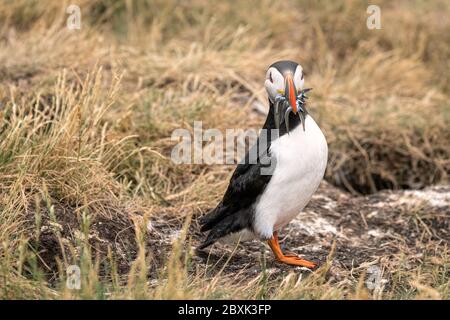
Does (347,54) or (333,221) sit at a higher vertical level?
(347,54)

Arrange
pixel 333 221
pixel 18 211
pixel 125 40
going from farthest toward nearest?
pixel 125 40
pixel 333 221
pixel 18 211

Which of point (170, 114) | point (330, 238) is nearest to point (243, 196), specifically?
point (330, 238)

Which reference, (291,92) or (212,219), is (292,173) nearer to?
(291,92)

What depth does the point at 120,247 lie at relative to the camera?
13.4 feet

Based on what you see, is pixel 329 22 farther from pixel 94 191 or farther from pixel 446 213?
pixel 94 191

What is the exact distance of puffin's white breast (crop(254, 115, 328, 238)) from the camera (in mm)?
3723

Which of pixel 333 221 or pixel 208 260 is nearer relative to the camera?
pixel 208 260

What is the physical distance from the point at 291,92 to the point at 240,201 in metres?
0.67

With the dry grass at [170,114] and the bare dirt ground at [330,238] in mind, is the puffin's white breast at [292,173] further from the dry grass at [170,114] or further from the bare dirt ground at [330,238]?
the dry grass at [170,114]

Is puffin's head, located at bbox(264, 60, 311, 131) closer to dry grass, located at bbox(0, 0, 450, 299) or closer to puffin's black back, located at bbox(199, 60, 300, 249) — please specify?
puffin's black back, located at bbox(199, 60, 300, 249)

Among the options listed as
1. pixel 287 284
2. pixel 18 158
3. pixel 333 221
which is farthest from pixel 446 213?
pixel 18 158

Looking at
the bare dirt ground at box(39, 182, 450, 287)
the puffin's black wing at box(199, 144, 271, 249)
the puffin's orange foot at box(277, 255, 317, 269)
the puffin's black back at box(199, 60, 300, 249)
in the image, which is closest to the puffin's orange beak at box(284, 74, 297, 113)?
the puffin's black back at box(199, 60, 300, 249)

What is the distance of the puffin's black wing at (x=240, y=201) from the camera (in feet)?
12.6

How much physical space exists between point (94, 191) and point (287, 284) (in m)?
1.30
